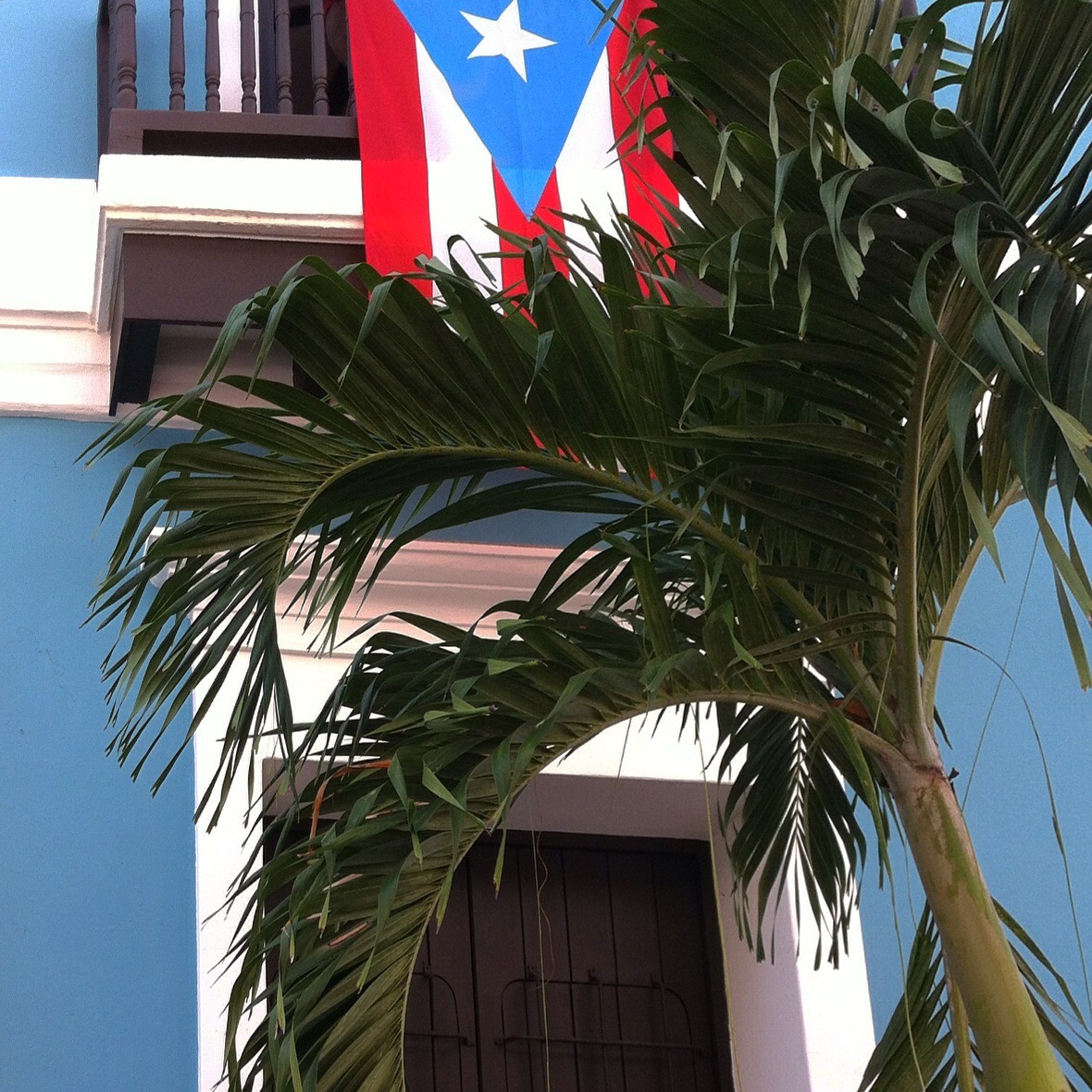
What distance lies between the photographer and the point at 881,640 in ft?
8.28

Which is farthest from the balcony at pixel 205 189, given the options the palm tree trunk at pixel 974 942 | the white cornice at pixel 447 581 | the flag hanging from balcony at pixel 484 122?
the palm tree trunk at pixel 974 942

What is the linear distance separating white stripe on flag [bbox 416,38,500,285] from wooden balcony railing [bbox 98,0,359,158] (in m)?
0.19

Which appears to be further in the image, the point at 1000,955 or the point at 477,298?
the point at 477,298

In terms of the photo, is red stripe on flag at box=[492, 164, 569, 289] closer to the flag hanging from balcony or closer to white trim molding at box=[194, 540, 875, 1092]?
the flag hanging from balcony

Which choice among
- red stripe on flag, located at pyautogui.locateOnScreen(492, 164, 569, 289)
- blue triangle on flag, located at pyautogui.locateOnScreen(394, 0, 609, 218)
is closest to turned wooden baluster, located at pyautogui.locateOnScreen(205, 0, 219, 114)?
blue triangle on flag, located at pyautogui.locateOnScreen(394, 0, 609, 218)

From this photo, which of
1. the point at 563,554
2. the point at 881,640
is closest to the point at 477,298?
the point at 563,554

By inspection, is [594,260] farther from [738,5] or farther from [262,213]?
[738,5]

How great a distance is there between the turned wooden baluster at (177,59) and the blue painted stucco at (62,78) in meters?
0.25

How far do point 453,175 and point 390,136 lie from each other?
6.8 inches

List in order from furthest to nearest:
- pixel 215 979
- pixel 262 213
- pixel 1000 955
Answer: pixel 262 213 → pixel 215 979 → pixel 1000 955

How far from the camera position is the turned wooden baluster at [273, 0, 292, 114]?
167 inches

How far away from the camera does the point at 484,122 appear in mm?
4242

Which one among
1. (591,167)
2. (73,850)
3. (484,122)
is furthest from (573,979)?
(484,122)

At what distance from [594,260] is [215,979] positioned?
6.19 feet
